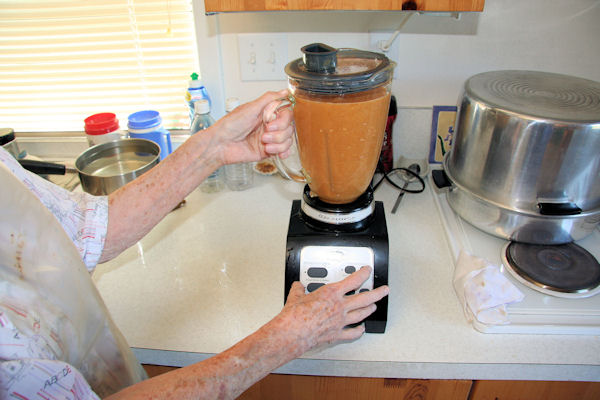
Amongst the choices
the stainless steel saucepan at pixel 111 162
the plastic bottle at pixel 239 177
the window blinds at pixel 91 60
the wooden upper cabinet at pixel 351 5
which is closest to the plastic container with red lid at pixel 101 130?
the stainless steel saucepan at pixel 111 162

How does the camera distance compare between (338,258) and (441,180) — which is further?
(441,180)

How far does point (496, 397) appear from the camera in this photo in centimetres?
79

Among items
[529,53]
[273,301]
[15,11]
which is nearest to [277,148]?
[273,301]

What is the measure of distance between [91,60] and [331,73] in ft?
3.22

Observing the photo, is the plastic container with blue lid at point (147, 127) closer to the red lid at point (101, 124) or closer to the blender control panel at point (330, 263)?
the red lid at point (101, 124)

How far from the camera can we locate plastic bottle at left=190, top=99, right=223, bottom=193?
112 centimetres

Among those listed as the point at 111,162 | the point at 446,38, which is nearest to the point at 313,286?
the point at 111,162

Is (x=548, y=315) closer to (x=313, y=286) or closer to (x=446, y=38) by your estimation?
(x=313, y=286)

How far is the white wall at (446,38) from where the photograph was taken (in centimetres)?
110

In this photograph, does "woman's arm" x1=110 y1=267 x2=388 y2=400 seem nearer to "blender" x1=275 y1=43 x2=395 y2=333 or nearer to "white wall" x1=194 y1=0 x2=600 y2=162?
"blender" x1=275 y1=43 x2=395 y2=333

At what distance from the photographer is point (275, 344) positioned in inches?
23.8

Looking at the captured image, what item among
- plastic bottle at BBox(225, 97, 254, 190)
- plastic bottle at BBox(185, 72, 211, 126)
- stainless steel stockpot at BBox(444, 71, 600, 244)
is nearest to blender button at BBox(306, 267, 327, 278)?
stainless steel stockpot at BBox(444, 71, 600, 244)

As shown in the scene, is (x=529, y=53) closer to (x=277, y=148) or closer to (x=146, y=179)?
(x=277, y=148)

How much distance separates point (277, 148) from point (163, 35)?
0.72 metres
